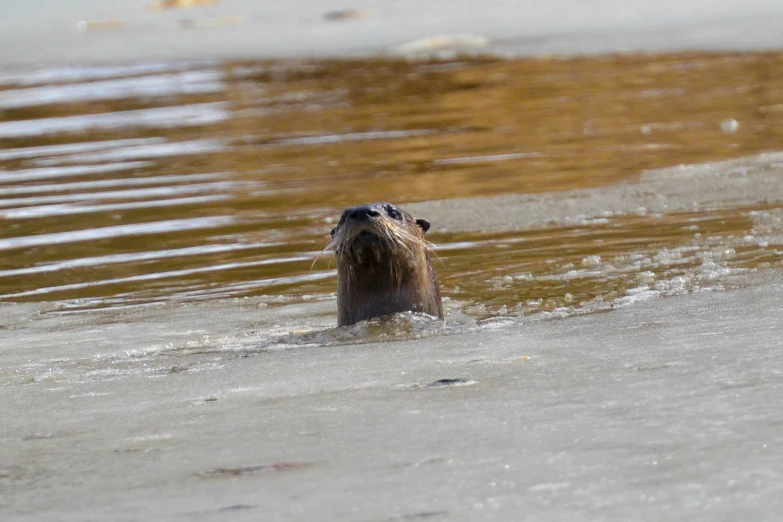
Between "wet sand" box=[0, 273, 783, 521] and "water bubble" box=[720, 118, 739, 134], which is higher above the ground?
"water bubble" box=[720, 118, 739, 134]

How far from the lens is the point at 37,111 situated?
51.5 feet

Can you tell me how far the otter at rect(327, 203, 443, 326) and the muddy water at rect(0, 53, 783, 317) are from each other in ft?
1.14

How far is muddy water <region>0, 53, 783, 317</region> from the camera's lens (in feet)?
22.3

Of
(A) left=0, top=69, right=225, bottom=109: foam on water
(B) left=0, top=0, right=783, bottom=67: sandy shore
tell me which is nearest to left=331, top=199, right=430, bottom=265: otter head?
(B) left=0, top=0, right=783, bottom=67: sandy shore

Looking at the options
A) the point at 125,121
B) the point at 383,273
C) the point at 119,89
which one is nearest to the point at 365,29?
the point at 119,89

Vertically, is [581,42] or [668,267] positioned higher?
[581,42]

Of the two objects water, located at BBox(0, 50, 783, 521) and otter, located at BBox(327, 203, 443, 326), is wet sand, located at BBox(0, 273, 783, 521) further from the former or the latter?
otter, located at BBox(327, 203, 443, 326)

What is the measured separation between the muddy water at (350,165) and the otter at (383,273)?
1.14ft

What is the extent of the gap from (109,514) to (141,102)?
13.6 m

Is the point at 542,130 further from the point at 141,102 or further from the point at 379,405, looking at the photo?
the point at 379,405

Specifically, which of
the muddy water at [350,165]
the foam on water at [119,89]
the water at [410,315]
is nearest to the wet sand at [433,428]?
the water at [410,315]

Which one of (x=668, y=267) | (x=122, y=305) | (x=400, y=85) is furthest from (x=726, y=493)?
(x=400, y=85)

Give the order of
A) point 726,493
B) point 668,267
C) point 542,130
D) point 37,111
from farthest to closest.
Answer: point 37,111, point 542,130, point 668,267, point 726,493

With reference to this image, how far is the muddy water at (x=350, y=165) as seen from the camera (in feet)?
22.3
